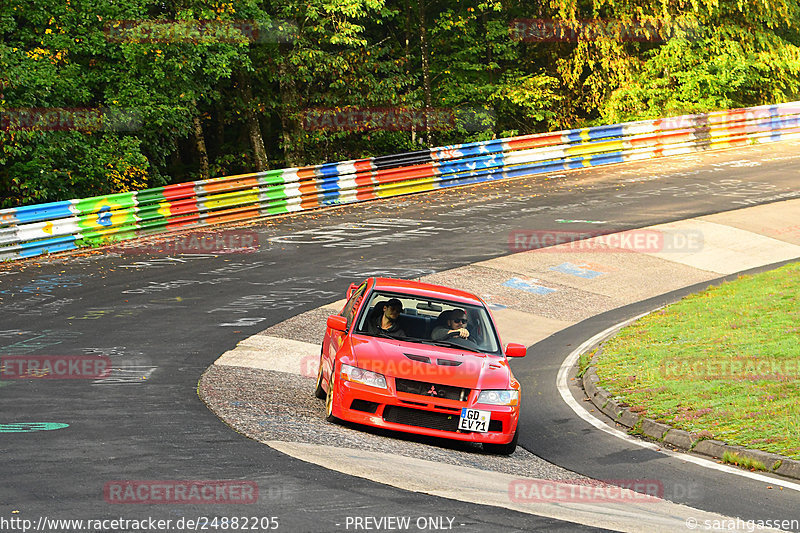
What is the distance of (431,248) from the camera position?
2180 centimetres

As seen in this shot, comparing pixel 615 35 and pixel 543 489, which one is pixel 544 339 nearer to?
pixel 543 489

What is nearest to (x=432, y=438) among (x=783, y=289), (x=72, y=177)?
(x=783, y=289)

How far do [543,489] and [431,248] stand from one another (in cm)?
1398

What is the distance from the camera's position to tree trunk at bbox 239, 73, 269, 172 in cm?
3253

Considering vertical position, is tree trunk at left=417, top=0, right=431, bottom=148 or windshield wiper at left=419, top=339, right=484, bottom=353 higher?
tree trunk at left=417, top=0, right=431, bottom=148

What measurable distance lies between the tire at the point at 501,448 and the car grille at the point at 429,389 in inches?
24.6

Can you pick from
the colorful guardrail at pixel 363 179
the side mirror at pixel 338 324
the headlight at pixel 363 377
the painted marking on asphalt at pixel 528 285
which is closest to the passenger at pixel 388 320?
the side mirror at pixel 338 324

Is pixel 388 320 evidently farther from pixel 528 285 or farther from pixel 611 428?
pixel 528 285

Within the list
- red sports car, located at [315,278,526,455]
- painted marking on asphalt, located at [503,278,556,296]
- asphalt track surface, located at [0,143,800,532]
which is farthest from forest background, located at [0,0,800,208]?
red sports car, located at [315,278,526,455]

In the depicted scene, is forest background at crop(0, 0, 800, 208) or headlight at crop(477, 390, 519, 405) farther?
forest background at crop(0, 0, 800, 208)

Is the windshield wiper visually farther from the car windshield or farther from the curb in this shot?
the curb

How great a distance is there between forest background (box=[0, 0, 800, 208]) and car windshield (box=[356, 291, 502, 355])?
1527 centimetres

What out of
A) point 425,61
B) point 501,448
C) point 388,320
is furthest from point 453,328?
point 425,61

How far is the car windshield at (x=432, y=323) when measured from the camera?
33.7 ft
